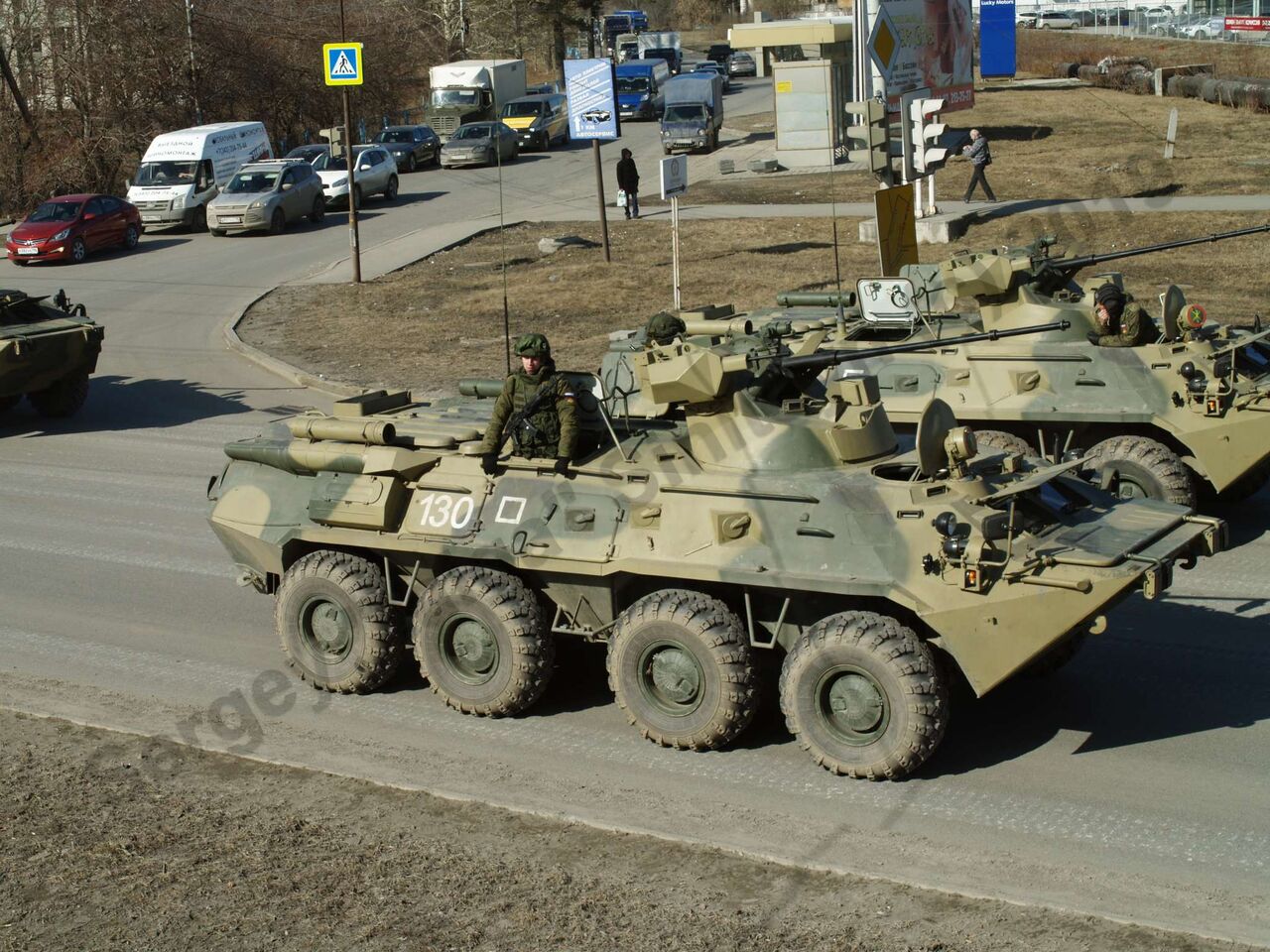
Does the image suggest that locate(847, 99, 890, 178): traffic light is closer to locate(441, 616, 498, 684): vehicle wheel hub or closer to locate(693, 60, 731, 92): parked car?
locate(441, 616, 498, 684): vehicle wheel hub

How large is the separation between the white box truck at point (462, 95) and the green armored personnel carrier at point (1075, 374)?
1357 inches

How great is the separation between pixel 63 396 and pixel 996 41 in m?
46.5

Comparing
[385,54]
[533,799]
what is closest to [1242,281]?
[533,799]

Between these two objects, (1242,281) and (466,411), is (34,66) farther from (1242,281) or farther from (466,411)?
(466,411)

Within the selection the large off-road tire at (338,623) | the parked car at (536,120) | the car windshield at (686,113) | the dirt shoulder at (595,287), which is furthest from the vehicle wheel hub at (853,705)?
the parked car at (536,120)

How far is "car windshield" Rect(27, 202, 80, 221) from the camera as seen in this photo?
104 feet

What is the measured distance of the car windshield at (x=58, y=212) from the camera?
3164 centimetres

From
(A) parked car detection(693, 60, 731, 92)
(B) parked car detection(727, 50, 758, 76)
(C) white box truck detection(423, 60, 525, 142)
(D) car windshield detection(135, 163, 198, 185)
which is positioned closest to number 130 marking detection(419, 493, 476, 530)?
(D) car windshield detection(135, 163, 198, 185)

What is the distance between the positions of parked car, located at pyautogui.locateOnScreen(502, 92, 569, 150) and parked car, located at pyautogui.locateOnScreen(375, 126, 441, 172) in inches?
113

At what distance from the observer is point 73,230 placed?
3133 centimetres

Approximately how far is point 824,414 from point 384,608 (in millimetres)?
3047

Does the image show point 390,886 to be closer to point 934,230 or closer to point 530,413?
point 530,413

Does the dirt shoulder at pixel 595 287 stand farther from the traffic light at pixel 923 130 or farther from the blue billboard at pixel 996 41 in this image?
the blue billboard at pixel 996 41

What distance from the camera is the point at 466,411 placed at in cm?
1120
